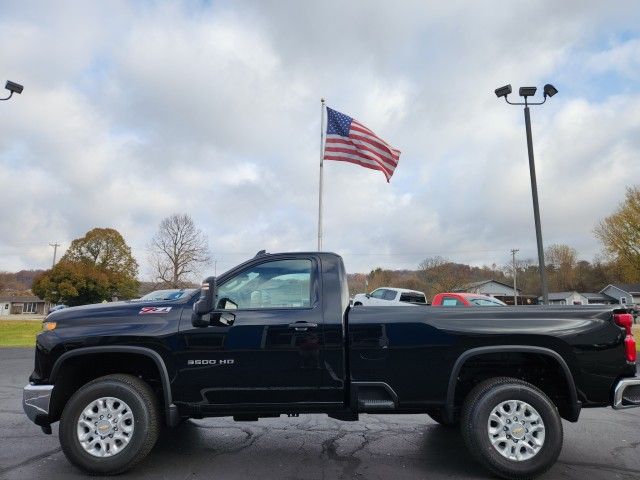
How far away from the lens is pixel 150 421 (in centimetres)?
421

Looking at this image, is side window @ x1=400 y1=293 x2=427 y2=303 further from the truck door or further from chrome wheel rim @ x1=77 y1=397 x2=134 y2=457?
chrome wheel rim @ x1=77 y1=397 x2=134 y2=457

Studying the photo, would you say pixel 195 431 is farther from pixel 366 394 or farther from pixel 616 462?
pixel 616 462

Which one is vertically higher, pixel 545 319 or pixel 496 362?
pixel 545 319

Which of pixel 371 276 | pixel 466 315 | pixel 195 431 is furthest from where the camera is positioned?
pixel 371 276

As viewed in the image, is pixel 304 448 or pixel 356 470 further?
pixel 304 448

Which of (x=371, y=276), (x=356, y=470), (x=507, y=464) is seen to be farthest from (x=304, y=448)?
(x=371, y=276)

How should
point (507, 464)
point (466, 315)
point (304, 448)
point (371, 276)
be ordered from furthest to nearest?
1. point (371, 276)
2. point (304, 448)
3. point (466, 315)
4. point (507, 464)

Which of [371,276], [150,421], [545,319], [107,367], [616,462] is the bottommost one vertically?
[616,462]

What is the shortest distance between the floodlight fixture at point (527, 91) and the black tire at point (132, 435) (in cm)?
1192

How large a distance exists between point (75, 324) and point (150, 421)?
1.13 m

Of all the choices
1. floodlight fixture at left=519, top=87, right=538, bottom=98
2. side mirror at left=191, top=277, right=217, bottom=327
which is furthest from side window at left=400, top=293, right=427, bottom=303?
side mirror at left=191, top=277, right=217, bottom=327

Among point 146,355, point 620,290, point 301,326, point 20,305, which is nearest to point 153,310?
point 146,355

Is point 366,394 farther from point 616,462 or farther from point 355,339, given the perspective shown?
point 616,462

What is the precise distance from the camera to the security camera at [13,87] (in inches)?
519
